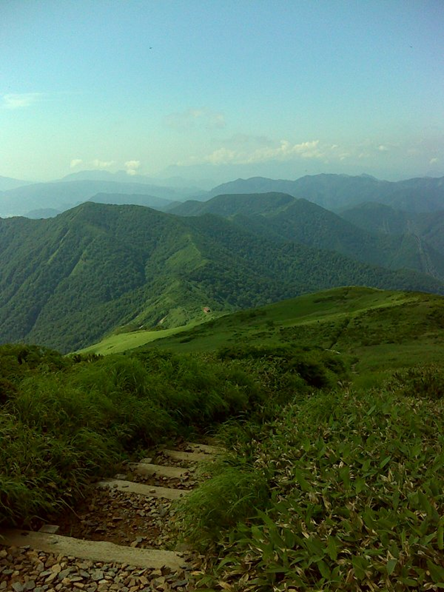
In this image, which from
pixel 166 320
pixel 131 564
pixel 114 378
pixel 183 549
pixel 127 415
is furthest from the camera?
pixel 166 320

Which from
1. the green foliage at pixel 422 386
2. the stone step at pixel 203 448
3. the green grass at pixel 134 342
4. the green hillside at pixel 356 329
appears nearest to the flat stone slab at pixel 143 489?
the stone step at pixel 203 448

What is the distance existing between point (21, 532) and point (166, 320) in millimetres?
143767

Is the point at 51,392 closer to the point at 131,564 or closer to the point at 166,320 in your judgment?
the point at 131,564

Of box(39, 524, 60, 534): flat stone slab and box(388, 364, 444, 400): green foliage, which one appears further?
box(388, 364, 444, 400): green foliage

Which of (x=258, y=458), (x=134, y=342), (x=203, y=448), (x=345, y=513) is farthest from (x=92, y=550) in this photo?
(x=134, y=342)

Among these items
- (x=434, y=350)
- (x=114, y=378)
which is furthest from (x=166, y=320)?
(x=114, y=378)

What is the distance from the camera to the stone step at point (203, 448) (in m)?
6.64

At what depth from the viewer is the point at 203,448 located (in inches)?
272

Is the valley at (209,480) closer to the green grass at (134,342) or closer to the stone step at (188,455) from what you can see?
the stone step at (188,455)

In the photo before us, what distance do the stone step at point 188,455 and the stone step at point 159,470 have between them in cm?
40

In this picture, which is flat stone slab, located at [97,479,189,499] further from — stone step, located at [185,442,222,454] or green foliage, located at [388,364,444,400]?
green foliage, located at [388,364,444,400]

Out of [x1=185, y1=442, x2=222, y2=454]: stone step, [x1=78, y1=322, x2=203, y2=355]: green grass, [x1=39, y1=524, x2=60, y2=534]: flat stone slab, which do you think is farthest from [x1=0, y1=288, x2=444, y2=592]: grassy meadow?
[x1=78, y1=322, x2=203, y2=355]: green grass

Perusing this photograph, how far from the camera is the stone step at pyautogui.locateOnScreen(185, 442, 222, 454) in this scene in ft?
21.8

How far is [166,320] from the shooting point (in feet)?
481
